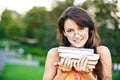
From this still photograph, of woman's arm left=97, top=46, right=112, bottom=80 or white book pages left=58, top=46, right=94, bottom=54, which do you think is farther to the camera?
woman's arm left=97, top=46, right=112, bottom=80

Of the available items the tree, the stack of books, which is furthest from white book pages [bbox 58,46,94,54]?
the tree

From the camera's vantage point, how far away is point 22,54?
31359mm

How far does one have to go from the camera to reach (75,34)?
238 cm

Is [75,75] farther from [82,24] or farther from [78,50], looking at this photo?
[82,24]

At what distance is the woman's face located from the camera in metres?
2.38

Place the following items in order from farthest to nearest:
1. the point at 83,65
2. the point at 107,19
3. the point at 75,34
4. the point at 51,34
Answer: the point at 51,34 → the point at 107,19 → the point at 75,34 → the point at 83,65

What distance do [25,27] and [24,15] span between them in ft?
6.94

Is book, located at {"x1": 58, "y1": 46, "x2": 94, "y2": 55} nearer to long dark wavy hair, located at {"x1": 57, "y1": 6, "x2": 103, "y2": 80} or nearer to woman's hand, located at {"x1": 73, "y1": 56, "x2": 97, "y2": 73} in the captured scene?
woman's hand, located at {"x1": 73, "y1": 56, "x2": 97, "y2": 73}

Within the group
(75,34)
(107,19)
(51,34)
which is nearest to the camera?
(75,34)

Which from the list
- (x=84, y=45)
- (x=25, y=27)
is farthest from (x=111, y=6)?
(x=25, y=27)

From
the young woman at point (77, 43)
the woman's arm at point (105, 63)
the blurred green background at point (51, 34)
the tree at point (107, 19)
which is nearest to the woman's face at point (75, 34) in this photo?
the young woman at point (77, 43)

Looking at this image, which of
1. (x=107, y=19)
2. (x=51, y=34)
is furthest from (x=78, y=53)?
(x=51, y=34)

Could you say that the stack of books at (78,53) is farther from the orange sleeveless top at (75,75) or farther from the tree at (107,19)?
the tree at (107,19)

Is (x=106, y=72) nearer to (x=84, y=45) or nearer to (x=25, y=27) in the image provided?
(x=84, y=45)
